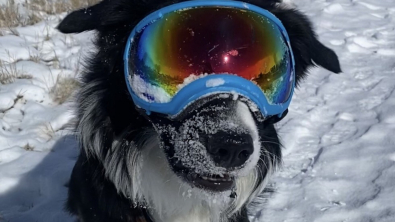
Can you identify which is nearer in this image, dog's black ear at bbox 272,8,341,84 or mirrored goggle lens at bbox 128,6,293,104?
mirrored goggle lens at bbox 128,6,293,104

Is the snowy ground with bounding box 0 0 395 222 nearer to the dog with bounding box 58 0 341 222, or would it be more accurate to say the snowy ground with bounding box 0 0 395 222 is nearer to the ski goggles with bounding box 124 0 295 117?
the dog with bounding box 58 0 341 222

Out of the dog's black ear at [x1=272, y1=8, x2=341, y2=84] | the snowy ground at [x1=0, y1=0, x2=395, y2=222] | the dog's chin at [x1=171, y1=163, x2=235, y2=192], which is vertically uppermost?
the dog's black ear at [x1=272, y1=8, x2=341, y2=84]

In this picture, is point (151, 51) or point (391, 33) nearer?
point (151, 51)

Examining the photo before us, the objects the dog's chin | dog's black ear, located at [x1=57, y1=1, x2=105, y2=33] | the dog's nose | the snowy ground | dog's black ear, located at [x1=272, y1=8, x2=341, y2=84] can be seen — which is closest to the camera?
the dog's nose

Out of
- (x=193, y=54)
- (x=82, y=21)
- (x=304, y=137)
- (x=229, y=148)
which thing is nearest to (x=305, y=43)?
(x=193, y=54)

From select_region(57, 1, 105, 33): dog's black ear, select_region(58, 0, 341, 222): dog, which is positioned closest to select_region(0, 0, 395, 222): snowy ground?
select_region(58, 0, 341, 222): dog

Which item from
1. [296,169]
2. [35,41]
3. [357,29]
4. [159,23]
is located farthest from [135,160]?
[357,29]

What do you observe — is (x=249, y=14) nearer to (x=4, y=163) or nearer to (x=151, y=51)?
(x=151, y=51)
